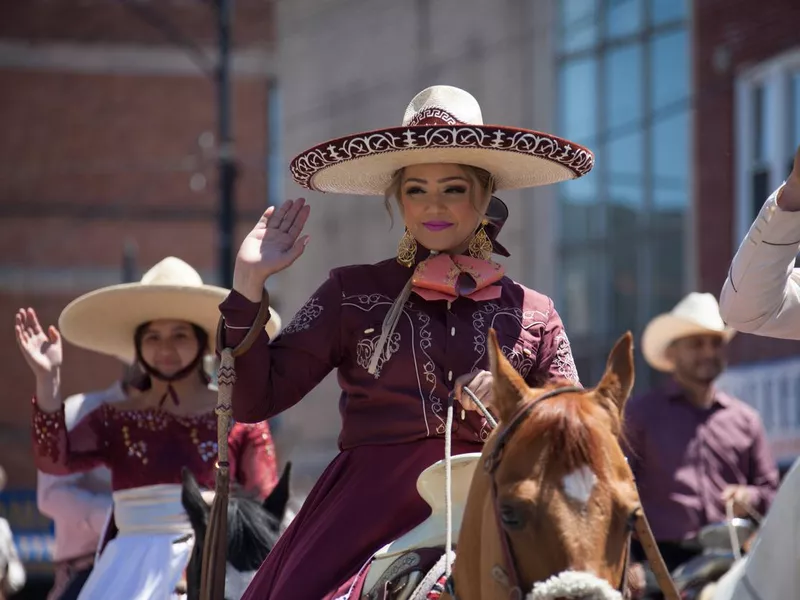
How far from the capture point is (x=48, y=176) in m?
27.5

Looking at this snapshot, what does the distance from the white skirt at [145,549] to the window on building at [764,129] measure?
9764 mm

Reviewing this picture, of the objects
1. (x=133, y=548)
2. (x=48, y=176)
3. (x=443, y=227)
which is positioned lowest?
(x=133, y=548)

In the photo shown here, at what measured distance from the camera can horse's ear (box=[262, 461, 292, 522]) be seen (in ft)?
18.6

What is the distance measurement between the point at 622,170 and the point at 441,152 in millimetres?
16404

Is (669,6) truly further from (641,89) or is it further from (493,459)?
(493,459)

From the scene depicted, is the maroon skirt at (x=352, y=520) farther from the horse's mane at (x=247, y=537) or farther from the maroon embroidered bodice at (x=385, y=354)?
the horse's mane at (x=247, y=537)

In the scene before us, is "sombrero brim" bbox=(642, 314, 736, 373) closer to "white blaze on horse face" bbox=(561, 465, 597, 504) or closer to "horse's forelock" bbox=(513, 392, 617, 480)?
"horse's forelock" bbox=(513, 392, 617, 480)

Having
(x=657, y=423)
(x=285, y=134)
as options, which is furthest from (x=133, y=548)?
(x=285, y=134)

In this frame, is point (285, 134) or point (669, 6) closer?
point (669, 6)

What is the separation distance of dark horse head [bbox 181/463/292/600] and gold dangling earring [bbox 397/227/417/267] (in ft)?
4.73

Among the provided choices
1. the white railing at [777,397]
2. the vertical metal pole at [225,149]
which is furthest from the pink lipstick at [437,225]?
the vertical metal pole at [225,149]

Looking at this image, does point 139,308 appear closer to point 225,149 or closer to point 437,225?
point 437,225

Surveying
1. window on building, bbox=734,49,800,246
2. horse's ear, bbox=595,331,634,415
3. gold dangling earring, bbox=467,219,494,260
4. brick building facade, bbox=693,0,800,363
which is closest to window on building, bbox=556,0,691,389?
brick building facade, bbox=693,0,800,363

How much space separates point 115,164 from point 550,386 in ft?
82.3
